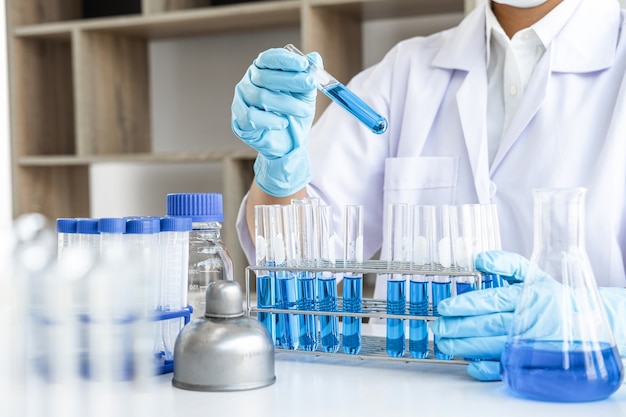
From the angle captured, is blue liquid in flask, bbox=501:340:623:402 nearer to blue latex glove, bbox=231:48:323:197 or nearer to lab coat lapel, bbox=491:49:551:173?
blue latex glove, bbox=231:48:323:197

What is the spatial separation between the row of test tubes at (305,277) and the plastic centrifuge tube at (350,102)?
0.52ft

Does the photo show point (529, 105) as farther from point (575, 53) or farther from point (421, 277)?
point (421, 277)

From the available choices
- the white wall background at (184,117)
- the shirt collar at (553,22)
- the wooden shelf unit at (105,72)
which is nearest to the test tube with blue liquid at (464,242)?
the shirt collar at (553,22)

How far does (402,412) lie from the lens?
0.84m

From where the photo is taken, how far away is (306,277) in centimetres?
109

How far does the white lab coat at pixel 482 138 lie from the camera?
1588 millimetres

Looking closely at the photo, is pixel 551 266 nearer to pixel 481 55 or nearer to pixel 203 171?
pixel 481 55

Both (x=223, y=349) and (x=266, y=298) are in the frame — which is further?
(x=266, y=298)

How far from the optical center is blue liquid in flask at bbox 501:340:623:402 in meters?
0.85

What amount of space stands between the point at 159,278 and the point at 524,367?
425 millimetres

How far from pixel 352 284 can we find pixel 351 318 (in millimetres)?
47

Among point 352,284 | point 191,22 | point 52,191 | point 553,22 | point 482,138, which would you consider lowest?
point 352,284

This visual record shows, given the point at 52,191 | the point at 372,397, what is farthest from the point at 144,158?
the point at 372,397

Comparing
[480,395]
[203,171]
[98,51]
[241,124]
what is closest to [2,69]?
[98,51]
